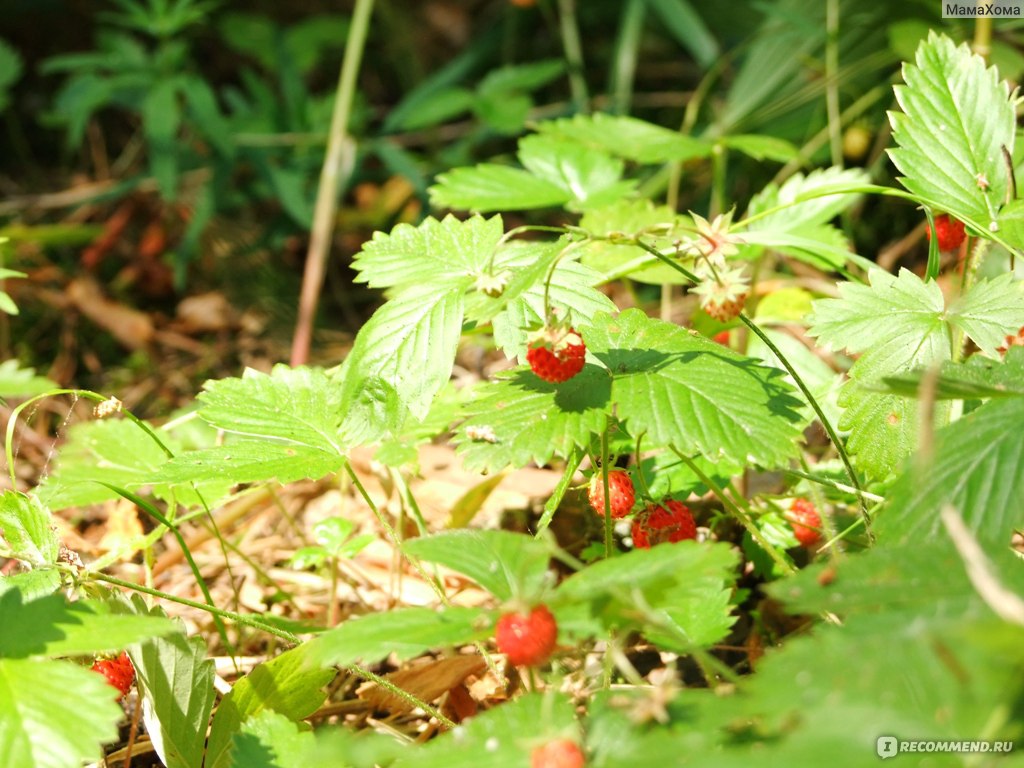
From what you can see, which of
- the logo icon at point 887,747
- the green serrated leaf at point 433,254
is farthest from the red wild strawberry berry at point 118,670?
the logo icon at point 887,747

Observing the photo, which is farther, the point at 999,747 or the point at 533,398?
the point at 533,398

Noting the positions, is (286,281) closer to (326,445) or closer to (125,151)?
(125,151)

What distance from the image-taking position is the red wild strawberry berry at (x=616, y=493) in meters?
1.07

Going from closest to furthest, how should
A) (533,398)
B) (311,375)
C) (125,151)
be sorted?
(533,398)
(311,375)
(125,151)

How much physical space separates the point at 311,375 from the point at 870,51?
5.48 feet

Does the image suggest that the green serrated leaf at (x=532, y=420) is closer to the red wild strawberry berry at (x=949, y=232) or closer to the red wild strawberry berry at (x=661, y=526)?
the red wild strawberry berry at (x=661, y=526)

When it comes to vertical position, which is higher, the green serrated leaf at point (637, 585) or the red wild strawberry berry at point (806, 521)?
the green serrated leaf at point (637, 585)

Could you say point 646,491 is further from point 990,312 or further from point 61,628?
point 61,628

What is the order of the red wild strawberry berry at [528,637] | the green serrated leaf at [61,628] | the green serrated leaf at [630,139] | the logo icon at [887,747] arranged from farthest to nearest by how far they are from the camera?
the green serrated leaf at [630,139] < the green serrated leaf at [61,628] < the red wild strawberry berry at [528,637] < the logo icon at [887,747]

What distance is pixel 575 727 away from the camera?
736 mm

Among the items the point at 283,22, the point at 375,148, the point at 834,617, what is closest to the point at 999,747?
the point at 834,617

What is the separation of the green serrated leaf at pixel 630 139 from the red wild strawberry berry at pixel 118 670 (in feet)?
3.79

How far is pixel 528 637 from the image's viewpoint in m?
0.75

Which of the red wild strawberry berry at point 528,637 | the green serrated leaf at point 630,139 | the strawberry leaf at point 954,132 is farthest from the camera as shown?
the green serrated leaf at point 630,139
